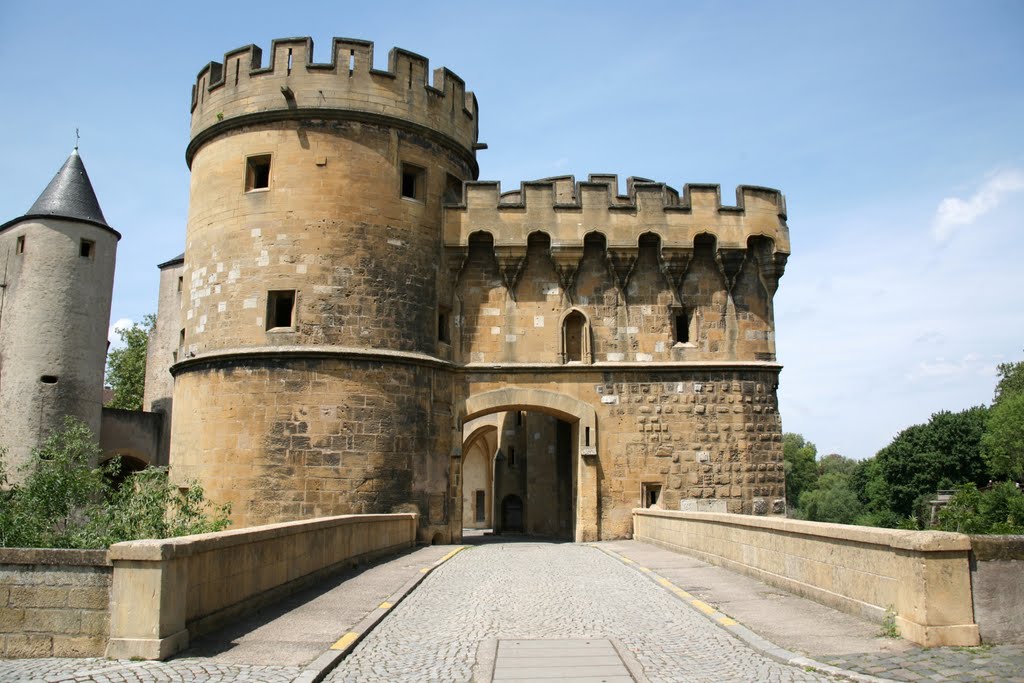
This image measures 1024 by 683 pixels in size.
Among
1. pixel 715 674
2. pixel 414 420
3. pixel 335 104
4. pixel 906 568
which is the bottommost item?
pixel 715 674

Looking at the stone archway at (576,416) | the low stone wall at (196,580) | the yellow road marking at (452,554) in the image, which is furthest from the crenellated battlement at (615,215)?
the low stone wall at (196,580)

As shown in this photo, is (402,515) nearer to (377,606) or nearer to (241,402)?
(241,402)

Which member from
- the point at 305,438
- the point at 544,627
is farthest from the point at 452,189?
the point at 544,627

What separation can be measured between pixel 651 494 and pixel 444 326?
20.2 ft

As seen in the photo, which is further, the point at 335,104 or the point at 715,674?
the point at 335,104

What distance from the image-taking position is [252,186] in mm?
18656

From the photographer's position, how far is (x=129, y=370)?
44.6 metres

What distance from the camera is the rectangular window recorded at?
19.4m

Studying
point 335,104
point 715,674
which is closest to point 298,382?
point 335,104

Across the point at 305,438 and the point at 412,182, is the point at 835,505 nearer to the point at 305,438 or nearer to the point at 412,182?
the point at 412,182

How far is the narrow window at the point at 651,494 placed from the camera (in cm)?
1952

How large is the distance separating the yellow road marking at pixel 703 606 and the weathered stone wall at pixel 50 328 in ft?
67.2

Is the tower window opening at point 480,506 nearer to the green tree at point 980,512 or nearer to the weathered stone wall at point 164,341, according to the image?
the weathered stone wall at point 164,341

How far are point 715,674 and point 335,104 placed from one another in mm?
15165
